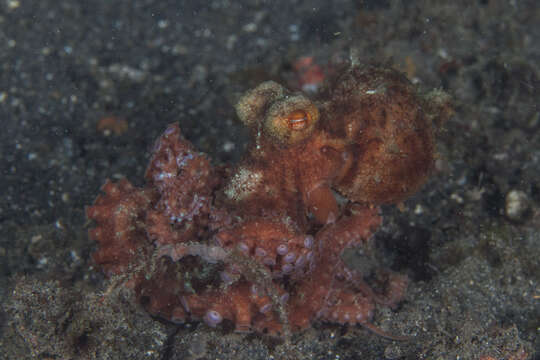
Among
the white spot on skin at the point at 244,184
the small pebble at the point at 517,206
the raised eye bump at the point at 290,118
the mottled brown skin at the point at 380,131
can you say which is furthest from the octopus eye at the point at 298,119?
the small pebble at the point at 517,206

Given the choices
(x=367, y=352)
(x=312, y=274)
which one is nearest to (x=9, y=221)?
(x=312, y=274)

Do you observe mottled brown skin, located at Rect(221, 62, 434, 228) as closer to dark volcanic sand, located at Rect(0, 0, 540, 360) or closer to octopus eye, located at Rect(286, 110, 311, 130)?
octopus eye, located at Rect(286, 110, 311, 130)

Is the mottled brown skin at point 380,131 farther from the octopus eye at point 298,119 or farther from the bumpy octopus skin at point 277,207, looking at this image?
the octopus eye at point 298,119

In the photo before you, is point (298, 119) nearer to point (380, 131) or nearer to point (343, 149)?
point (343, 149)

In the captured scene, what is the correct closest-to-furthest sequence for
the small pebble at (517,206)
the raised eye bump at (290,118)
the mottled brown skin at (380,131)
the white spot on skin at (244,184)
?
the raised eye bump at (290,118) < the white spot on skin at (244,184) < the mottled brown skin at (380,131) < the small pebble at (517,206)

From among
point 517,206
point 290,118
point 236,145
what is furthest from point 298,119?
point 517,206

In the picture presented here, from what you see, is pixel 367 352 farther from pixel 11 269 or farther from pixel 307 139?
pixel 11 269

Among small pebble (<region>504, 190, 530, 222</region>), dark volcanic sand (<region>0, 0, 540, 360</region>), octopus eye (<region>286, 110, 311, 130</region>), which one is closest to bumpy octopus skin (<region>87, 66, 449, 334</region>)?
octopus eye (<region>286, 110, 311, 130</region>)

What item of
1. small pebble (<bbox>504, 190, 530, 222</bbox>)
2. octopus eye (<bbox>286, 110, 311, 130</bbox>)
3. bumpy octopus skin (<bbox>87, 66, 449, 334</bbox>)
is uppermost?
octopus eye (<bbox>286, 110, 311, 130</bbox>)
